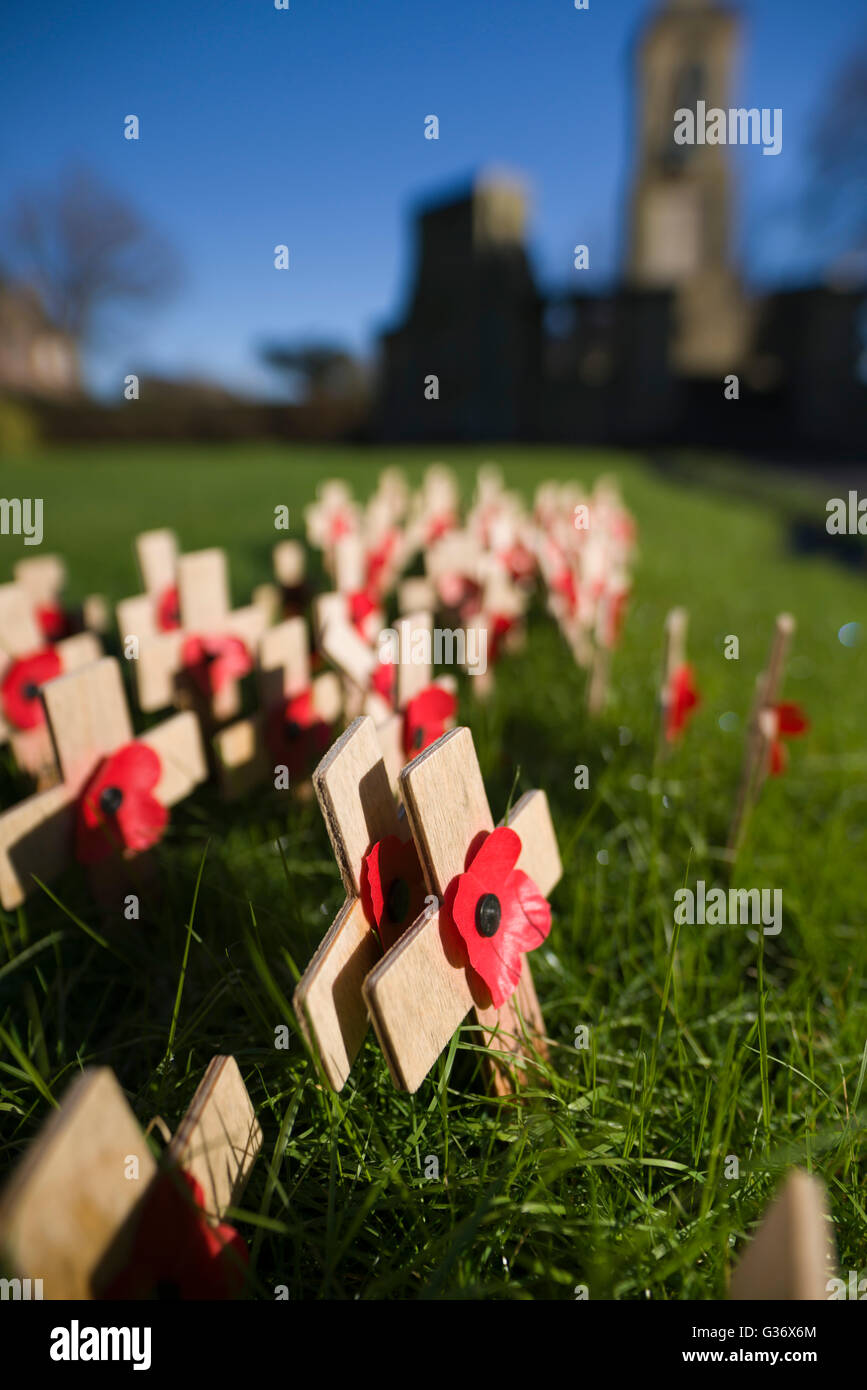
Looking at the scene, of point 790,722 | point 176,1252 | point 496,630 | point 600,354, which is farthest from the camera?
point 600,354

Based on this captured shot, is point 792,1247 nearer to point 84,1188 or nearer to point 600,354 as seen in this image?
point 84,1188

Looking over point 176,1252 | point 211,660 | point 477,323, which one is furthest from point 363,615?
point 477,323

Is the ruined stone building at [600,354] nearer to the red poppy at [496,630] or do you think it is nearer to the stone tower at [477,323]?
the stone tower at [477,323]

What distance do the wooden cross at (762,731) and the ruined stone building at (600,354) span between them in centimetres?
2645

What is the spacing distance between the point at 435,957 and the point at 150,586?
73.9 inches

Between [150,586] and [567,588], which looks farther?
[567,588]

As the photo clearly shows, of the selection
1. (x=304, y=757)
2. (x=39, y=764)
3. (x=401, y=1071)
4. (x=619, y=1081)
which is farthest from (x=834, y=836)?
(x=39, y=764)

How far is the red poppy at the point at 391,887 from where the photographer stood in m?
1.03

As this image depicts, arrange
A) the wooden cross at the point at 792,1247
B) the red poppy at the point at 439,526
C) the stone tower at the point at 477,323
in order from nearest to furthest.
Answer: the wooden cross at the point at 792,1247 → the red poppy at the point at 439,526 → the stone tower at the point at 477,323

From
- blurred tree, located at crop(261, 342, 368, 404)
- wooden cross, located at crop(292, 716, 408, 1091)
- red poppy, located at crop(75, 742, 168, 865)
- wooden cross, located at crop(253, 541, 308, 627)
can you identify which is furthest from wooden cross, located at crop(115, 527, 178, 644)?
blurred tree, located at crop(261, 342, 368, 404)

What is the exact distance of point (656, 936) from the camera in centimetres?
156

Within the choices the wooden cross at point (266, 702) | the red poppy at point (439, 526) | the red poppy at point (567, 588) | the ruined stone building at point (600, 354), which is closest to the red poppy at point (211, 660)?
the wooden cross at point (266, 702)

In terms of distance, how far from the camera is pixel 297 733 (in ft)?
6.80

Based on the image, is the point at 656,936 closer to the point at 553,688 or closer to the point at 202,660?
the point at 202,660
